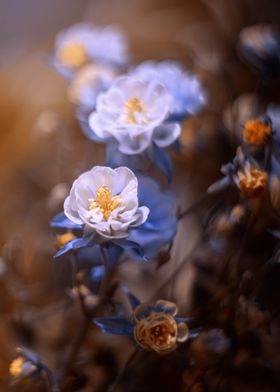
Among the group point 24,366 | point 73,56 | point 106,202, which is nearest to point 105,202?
point 106,202

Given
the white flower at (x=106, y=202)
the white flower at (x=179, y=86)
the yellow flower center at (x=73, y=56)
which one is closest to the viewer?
the white flower at (x=106, y=202)

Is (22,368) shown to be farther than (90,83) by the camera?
No

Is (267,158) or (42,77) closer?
(267,158)

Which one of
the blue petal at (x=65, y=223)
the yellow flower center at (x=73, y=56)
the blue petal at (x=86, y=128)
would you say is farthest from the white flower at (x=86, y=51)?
the blue petal at (x=65, y=223)

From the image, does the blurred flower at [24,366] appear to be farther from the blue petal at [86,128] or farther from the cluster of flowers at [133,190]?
the blue petal at [86,128]

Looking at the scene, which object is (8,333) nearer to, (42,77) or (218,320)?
(218,320)

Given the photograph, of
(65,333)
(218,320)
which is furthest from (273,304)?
(65,333)

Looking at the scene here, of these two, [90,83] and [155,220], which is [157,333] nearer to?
[155,220]
